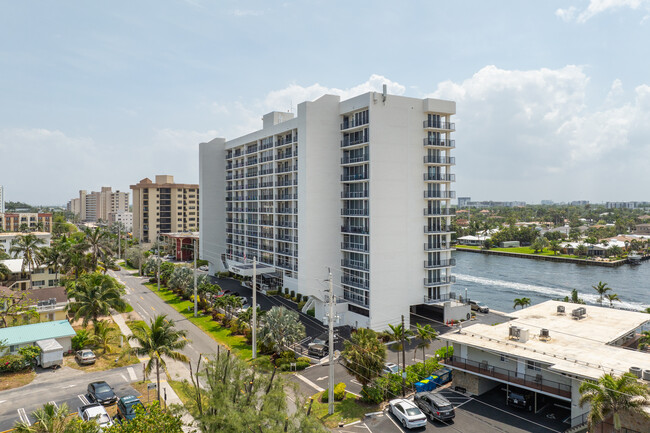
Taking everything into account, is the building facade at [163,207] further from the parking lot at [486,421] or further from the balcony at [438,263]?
the parking lot at [486,421]

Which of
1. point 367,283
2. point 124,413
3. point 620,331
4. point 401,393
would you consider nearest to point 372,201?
A: point 367,283

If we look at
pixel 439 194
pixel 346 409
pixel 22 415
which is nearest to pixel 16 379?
pixel 22 415

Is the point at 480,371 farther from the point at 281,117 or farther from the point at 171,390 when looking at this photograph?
the point at 281,117

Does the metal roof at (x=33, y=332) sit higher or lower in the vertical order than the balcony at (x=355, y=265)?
lower

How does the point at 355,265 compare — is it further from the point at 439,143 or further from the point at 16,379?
the point at 16,379

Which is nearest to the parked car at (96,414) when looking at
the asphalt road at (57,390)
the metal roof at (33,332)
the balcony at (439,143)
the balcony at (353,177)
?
the asphalt road at (57,390)

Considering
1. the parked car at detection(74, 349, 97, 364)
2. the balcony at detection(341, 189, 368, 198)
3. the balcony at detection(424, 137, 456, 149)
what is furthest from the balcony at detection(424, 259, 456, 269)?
the parked car at detection(74, 349, 97, 364)

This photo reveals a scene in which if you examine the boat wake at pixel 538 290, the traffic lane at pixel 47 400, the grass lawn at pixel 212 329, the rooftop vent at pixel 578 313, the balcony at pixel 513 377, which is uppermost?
the rooftop vent at pixel 578 313

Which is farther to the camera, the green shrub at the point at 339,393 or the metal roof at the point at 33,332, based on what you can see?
the metal roof at the point at 33,332
